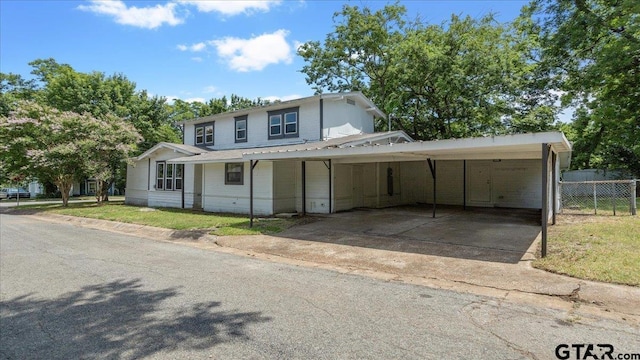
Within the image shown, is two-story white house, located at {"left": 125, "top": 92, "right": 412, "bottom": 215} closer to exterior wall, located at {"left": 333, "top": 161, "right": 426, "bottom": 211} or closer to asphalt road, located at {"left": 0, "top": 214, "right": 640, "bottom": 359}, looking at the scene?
exterior wall, located at {"left": 333, "top": 161, "right": 426, "bottom": 211}

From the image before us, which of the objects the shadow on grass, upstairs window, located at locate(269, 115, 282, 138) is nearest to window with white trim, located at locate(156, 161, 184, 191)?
upstairs window, located at locate(269, 115, 282, 138)

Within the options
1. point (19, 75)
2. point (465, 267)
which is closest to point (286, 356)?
point (465, 267)

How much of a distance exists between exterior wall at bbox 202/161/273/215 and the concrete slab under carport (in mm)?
3002

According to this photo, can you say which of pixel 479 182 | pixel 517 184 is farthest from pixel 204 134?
pixel 517 184

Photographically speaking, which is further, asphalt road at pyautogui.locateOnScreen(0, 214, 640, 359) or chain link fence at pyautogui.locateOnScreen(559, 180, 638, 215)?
chain link fence at pyautogui.locateOnScreen(559, 180, 638, 215)

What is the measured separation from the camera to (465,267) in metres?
6.78

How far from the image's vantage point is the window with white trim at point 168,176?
19.6 meters

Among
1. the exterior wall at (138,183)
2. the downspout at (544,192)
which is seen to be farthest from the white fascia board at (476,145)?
the exterior wall at (138,183)

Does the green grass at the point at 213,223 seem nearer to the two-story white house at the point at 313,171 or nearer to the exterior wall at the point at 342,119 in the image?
the two-story white house at the point at 313,171

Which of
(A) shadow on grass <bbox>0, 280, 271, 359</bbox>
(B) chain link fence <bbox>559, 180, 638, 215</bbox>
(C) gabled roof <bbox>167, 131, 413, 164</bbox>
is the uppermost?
(C) gabled roof <bbox>167, 131, 413, 164</bbox>

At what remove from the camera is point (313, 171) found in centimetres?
1534

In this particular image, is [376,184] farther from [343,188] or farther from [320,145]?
[320,145]

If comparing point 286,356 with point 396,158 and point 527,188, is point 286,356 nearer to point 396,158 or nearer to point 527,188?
point 396,158

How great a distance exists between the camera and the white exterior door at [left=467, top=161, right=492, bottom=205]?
1780cm
